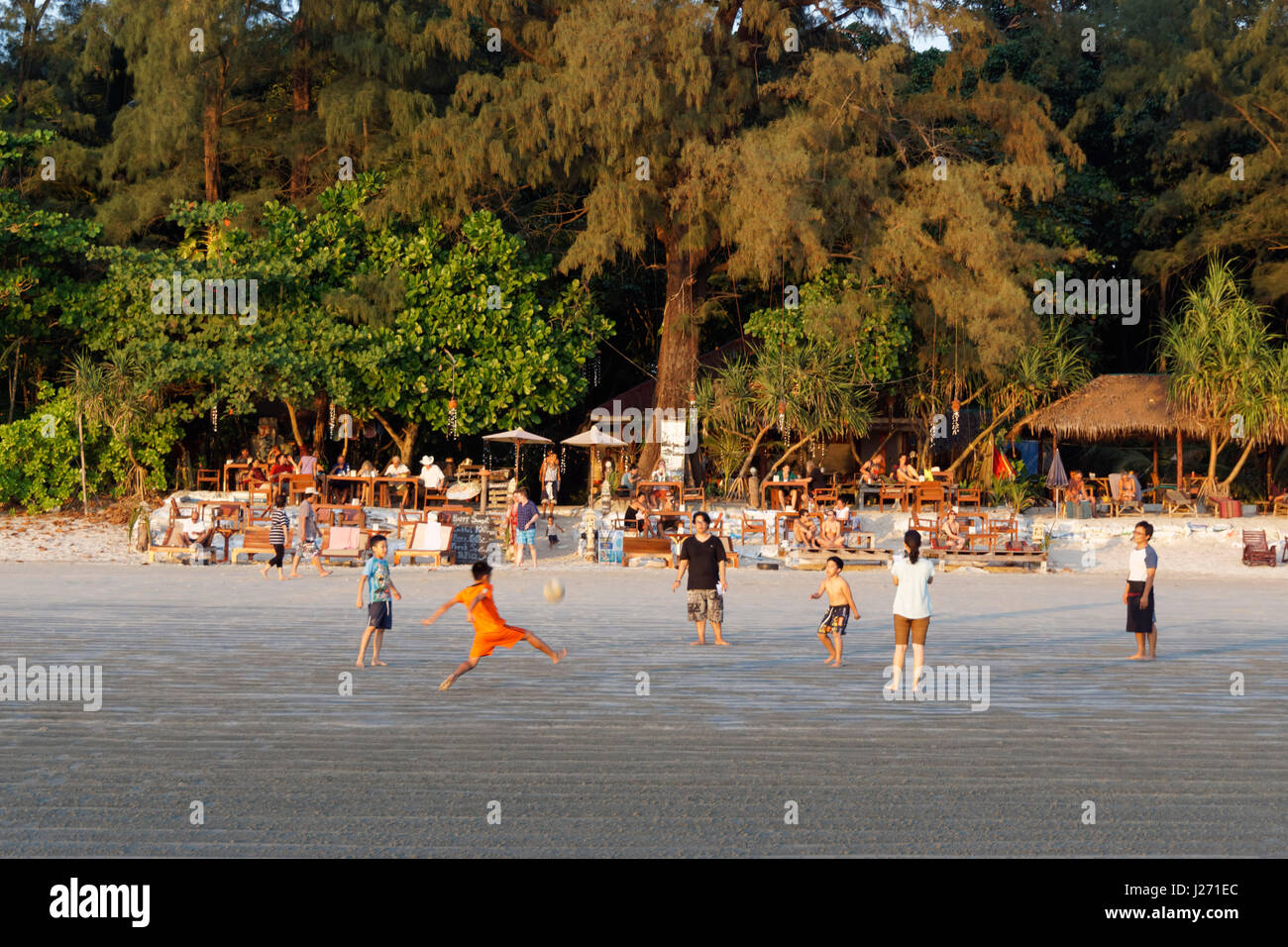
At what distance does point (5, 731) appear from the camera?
865cm

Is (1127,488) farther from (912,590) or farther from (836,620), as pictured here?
(912,590)

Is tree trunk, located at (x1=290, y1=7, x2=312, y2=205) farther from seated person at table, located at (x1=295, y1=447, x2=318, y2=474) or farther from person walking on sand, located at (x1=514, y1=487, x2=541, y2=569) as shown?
person walking on sand, located at (x1=514, y1=487, x2=541, y2=569)

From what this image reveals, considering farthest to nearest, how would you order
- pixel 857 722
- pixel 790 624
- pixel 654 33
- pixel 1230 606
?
pixel 654 33 < pixel 1230 606 < pixel 790 624 < pixel 857 722

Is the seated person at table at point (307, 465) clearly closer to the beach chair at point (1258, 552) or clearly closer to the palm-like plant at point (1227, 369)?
the beach chair at point (1258, 552)

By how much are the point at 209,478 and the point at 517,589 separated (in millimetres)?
12663

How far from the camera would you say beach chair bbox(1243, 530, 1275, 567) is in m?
25.2

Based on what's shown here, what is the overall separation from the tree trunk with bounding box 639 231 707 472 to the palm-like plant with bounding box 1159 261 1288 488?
11049 millimetres

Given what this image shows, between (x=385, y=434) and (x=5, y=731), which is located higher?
(x=385, y=434)

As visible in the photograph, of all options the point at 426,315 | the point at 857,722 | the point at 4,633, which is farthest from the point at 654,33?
the point at 857,722

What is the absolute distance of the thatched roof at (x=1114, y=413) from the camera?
1250 inches

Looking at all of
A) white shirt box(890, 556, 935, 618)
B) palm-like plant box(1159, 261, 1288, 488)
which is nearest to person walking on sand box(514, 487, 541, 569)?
white shirt box(890, 556, 935, 618)
